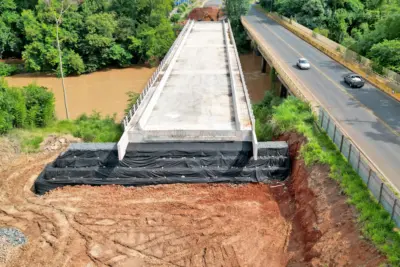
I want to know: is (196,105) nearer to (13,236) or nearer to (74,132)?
(74,132)

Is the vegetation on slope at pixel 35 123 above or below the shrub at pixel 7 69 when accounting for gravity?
above

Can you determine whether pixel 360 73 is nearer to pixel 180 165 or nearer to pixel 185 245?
pixel 180 165

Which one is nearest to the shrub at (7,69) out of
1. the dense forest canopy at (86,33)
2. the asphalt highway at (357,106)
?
the dense forest canopy at (86,33)

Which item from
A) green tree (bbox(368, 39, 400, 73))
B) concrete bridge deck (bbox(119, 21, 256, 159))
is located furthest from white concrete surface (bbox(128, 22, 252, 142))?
green tree (bbox(368, 39, 400, 73))

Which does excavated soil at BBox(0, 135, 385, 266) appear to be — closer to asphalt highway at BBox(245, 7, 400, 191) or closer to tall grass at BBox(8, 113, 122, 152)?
asphalt highway at BBox(245, 7, 400, 191)

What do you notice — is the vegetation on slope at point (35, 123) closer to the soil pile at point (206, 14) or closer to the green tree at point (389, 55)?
the green tree at point (389, 55)

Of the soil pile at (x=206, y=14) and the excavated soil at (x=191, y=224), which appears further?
the soil pile at (x=206, y=14)
